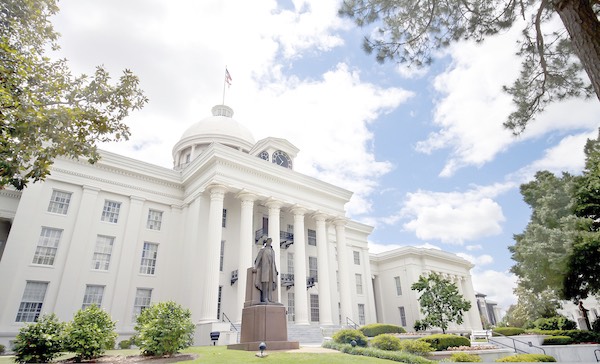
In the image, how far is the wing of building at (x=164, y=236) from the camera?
66.9 ft

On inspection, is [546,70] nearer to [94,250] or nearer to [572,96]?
[572,96]

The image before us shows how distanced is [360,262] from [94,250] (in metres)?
25.6

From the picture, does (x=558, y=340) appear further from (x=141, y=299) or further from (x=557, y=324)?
(x=141, y=299)

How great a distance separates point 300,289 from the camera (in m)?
25.0

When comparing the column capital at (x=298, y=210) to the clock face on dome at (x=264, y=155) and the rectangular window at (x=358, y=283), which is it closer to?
the clock face on dome at (x=264, y=155)

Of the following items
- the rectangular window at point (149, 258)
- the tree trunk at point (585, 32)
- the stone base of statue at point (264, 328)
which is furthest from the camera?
the rectangular window at point (149, 258)

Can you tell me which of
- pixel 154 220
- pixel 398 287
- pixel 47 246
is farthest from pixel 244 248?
pixel 398 287

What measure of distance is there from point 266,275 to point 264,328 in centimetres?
205

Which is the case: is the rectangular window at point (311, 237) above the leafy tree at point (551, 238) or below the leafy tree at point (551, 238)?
above

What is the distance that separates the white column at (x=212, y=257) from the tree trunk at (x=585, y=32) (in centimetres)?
1981

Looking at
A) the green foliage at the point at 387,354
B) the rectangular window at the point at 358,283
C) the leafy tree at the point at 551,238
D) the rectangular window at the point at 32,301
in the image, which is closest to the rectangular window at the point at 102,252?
the rectangular window at the point at 32,301

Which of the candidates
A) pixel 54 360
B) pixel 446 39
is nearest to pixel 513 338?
pixel 446 39

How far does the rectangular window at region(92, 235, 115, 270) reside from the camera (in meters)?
22.3

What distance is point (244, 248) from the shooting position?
2312 cm
